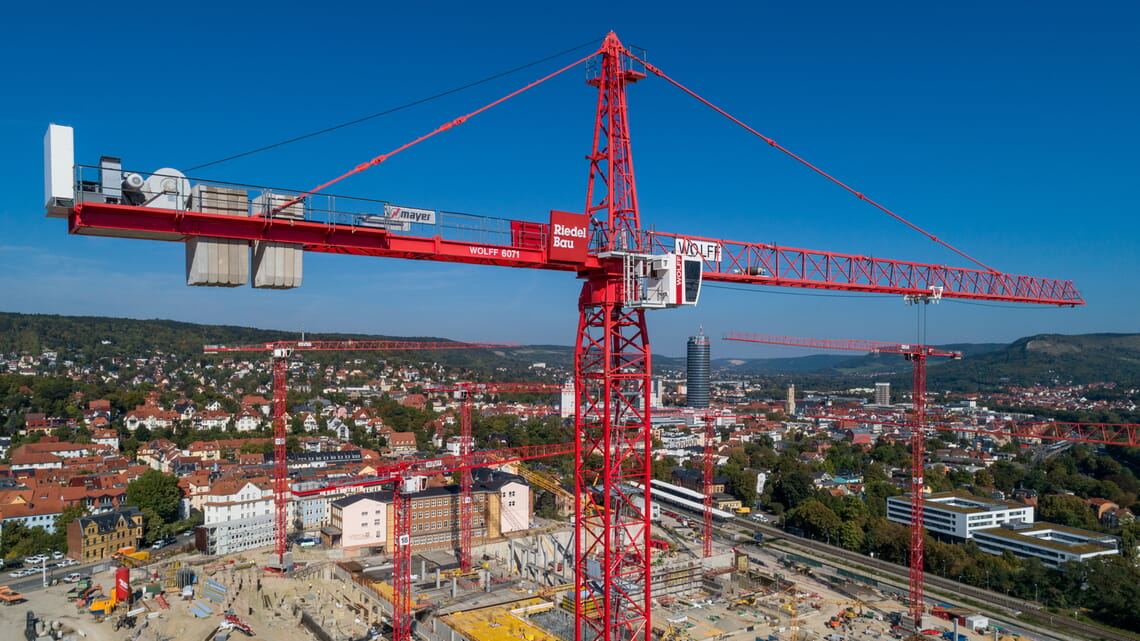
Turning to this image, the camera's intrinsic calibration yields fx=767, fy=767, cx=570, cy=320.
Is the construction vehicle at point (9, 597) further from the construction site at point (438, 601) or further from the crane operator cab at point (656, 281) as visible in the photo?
the crane operator cab at point (656, 281)

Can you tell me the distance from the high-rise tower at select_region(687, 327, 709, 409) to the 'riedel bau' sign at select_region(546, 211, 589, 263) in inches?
3061

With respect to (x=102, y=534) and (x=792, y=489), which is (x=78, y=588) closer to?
(x=102, y=534)

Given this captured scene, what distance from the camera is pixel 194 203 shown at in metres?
7.58

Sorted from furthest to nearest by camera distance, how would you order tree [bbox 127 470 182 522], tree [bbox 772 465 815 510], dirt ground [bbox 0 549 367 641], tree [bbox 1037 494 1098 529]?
tree [bbox 772 465 815 510] → tree [bbox 1037 494 1098 529] → tree [bbox 127 470 182 522] → dirt ground [bbox 0 549 367 641]

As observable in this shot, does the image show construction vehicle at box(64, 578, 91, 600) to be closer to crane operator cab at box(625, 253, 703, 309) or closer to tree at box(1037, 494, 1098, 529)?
crane operator cab at box(625, 253, 703, 309)

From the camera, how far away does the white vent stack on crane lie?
6.75 metres

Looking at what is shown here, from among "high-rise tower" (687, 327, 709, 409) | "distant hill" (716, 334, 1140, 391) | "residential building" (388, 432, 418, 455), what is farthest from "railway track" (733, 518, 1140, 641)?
"distant hill" (716, 334, 1140, 391)

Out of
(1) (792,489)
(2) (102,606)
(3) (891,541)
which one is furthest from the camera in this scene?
(1) (792,489)

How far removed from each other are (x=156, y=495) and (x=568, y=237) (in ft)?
93.7

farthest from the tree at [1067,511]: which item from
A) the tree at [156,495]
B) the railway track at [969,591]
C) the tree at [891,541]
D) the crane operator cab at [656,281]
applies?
the tree at [156,495]

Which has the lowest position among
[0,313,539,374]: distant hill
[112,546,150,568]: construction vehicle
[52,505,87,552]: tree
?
[112,546,150,568]: construction vehicle

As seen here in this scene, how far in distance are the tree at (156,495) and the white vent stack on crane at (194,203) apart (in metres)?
28.0

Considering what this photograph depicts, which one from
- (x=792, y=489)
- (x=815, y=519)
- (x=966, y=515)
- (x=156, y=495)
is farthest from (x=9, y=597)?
(x=966, y=515)

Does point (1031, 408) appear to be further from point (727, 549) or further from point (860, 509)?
point (727, 549)
